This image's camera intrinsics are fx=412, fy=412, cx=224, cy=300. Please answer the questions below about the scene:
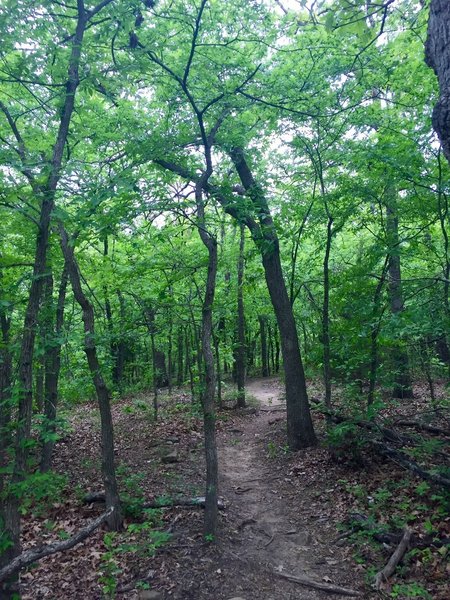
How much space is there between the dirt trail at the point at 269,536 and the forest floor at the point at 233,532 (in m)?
0.02

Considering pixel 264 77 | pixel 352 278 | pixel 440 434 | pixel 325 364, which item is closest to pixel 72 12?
pixel 264 77

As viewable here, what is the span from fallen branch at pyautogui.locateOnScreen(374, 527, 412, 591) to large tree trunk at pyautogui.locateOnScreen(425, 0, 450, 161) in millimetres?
4708

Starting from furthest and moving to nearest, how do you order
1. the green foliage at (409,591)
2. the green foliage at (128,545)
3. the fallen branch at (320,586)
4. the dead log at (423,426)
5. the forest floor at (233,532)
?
the dead log at (423,426), the green foliage at (128,545), the forest floor at (233,532), the fallen branch at (320,586), the green foliage at (409,591)

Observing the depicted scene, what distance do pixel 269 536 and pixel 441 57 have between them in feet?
20.8

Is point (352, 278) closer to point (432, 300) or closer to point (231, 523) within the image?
point (432, 300)

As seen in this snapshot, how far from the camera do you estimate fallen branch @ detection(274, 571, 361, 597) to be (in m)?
4.71

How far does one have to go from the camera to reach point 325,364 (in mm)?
8828

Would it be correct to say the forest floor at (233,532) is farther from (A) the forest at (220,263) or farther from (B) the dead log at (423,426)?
(B) the dead log at (423,426)

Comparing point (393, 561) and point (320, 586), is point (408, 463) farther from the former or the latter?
point (320, 586)

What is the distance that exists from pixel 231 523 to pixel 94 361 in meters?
3.37

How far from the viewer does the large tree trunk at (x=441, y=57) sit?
241 centimetres

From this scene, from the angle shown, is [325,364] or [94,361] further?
[325,364]

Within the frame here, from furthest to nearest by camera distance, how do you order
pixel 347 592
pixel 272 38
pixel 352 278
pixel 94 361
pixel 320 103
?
pixel 352 278 < pixel 320 103 < pixel 272 38 < pixel 94 361 < pixel 347 592

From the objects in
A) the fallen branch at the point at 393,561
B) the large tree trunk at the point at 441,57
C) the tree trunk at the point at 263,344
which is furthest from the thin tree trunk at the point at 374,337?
the tree trunk at the point at 263,344
